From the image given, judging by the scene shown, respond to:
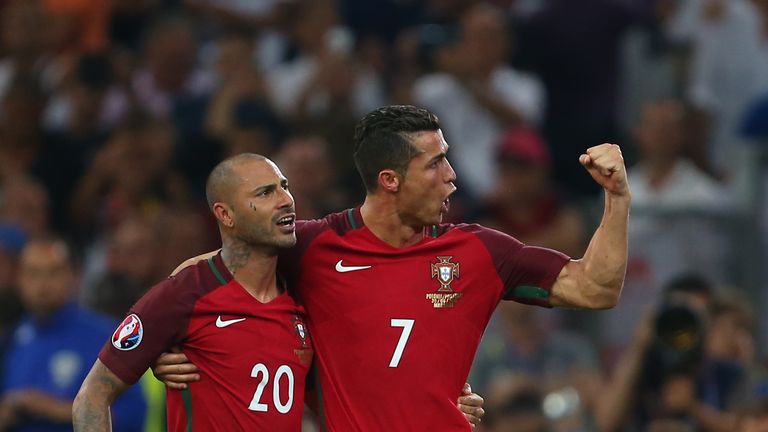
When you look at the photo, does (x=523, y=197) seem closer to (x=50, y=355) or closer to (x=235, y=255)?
(x=50, y=355)

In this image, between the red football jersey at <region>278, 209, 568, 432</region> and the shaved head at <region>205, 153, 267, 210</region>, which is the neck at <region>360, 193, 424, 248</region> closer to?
the red football jersey at <region>278, 209, 568, 432</region>

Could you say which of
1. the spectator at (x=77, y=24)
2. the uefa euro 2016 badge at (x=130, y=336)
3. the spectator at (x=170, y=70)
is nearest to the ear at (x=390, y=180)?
the uefa euro 2016 badge at (x=130, y=336)

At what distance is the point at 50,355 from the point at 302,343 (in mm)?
3704

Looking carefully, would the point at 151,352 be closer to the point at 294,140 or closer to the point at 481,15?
the point at 294,140

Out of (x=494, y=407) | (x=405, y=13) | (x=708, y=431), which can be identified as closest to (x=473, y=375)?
(x=494, y=407)

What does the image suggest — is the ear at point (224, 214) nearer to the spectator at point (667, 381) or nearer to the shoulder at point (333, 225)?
the shoulder at point (333, 225)

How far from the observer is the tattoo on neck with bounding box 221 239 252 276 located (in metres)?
6.72

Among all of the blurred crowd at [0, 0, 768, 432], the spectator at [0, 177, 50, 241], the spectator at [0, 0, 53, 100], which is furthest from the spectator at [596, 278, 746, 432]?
the spectator at [0, 0, 53, 100]

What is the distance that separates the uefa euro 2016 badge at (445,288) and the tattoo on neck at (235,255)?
72 cm

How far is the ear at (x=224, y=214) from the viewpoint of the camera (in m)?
6.70

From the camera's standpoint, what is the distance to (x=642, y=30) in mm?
12828

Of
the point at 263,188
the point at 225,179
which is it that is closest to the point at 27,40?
the point at 225,179

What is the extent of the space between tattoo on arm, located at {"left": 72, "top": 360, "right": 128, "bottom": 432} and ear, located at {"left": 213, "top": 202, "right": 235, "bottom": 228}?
72 cm

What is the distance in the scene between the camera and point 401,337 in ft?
21.8
